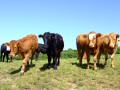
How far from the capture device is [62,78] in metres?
17.5

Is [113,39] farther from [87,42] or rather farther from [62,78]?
[62,78]

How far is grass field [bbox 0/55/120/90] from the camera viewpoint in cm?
1636

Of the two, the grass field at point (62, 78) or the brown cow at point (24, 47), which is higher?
the brown cow at point (24, 47)

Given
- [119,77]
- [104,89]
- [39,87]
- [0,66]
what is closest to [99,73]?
[119,77]

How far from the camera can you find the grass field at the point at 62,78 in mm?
16359

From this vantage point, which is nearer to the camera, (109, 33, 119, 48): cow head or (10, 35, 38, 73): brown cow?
(10, 35, 38, 73): brown cow

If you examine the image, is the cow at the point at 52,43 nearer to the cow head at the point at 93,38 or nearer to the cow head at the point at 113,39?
the cow head at the point at 93,38

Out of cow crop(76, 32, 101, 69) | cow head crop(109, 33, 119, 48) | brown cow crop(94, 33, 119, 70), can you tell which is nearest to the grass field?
brown cow crop(94, 33, 119, 70)

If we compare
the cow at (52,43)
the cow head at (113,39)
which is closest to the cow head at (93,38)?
the cow head at (113,39)

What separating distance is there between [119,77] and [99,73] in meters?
1.10

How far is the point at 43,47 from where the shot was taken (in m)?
19.4

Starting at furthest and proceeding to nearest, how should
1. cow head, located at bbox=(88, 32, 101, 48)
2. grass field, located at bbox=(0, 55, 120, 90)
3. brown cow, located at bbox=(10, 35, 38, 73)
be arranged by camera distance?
cow head, located at bbox=(88, 32, 101, 48)
brown cow, located at bbox=(10, 35, 38, 73)
grass field, located at bbox=(0, 55, 120, 90)

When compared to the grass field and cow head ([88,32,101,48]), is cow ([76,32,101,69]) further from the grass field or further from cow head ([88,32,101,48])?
the grass field

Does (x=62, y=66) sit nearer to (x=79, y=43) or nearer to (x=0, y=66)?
(x=79, y=43)
